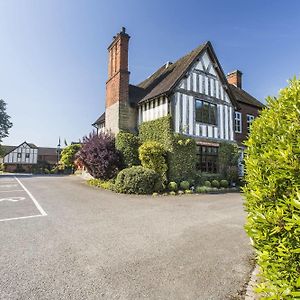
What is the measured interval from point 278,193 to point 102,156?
12.7m

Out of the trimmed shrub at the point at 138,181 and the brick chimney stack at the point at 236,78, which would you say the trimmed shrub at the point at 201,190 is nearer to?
the trimmed shrub at the point at 138,181

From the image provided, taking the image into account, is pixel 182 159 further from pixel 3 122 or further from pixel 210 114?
pixel 3 122

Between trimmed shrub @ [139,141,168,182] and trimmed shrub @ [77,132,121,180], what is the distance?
95.4 inches

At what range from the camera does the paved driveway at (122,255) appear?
295cm

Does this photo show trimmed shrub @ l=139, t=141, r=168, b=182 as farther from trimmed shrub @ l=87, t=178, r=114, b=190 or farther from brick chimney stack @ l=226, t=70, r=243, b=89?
brick chimney stack @ l=226, t=70, r=243, b=89

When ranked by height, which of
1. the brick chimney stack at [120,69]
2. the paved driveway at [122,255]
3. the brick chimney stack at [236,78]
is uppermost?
the brick chimney stack at [236,78]

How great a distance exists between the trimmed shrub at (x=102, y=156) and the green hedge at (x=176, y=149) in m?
2.93

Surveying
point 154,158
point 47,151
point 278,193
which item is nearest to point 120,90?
point 154,158

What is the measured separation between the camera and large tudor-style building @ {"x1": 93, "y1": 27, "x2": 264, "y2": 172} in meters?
14.1

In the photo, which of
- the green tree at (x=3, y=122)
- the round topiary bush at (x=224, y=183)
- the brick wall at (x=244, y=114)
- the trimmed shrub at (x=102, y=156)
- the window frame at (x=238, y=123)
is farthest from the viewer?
the green tree at (x=3, y=122)

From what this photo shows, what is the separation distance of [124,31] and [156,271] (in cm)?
1594

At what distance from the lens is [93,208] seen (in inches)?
314

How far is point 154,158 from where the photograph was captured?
1270 cm

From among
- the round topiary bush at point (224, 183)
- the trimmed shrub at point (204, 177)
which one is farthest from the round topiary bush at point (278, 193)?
the round topiary bush at point (224, 183)
